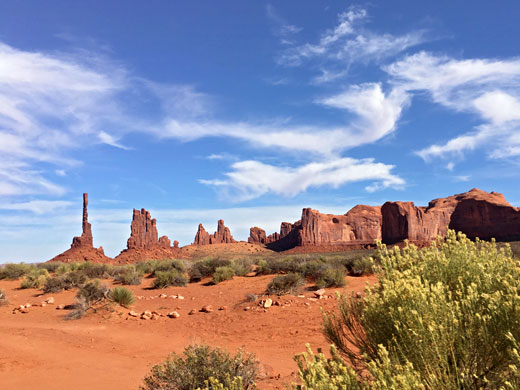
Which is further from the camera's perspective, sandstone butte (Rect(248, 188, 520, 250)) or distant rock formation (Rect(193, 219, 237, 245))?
distant rock formation (Rect(193, 219, 237, 245))

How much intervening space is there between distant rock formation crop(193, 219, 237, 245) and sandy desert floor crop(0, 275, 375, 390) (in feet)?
383

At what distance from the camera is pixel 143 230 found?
104 meters

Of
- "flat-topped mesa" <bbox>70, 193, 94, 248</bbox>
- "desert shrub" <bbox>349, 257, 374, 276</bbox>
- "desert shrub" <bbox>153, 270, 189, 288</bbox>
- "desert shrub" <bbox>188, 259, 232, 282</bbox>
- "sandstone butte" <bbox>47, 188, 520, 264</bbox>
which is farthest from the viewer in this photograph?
"sandstone butte" <bbox>47, 188, 520, 264</bbox>

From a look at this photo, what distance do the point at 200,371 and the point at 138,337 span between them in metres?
6.67

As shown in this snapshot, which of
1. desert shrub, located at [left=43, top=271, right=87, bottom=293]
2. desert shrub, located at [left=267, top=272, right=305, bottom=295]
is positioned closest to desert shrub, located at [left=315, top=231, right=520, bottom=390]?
desert shrub, located at [left=267, top=272, right=305, bottom=295]

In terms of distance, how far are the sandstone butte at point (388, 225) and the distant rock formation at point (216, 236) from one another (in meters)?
23.5

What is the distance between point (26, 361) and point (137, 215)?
99.4 metres

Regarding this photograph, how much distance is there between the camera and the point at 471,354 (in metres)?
3.29

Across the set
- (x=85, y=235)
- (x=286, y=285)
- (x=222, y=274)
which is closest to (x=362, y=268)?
(x=286, y=285)

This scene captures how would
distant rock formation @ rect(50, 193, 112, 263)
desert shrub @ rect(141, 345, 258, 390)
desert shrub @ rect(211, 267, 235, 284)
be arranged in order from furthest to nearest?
1. distant rock formation @ rect(50, 193, 112, 263)
2. desert shrub @ rect(211, 267, 235, 284)
3. desert shrub @ rect(141, 345, 258, 390)

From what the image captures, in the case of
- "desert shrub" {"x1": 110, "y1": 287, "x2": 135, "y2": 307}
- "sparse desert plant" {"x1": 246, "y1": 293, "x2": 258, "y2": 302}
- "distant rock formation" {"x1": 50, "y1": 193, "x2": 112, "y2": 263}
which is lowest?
"sparse desert plant" {"x1": 246, "y1": 293, "x2": 258, "y2": 302}

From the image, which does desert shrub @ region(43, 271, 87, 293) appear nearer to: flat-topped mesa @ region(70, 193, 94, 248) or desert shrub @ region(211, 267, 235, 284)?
desert shrub @ region(211, 267, 235, 284)

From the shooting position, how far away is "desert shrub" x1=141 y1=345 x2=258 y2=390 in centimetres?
587

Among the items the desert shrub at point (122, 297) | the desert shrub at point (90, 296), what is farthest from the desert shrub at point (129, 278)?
the desert shrub at point (122, 297)
